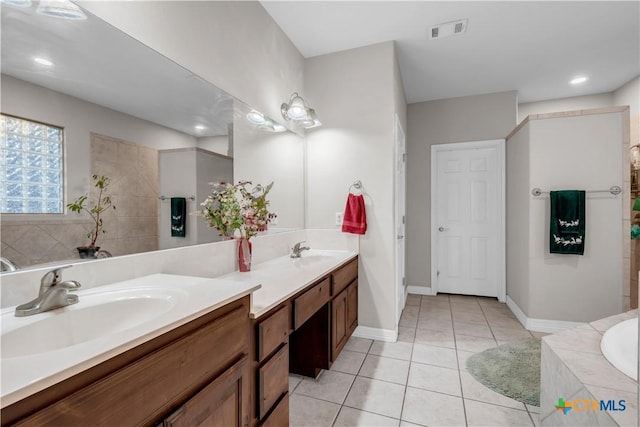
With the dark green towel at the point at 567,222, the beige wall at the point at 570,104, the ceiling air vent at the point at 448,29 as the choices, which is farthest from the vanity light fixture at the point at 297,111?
the beige wall at the point at 570,104

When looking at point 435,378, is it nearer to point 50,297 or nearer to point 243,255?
point 243,255

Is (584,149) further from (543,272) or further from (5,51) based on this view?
(5,51)

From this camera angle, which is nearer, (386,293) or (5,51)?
(5,51)

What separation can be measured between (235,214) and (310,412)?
1.24 m

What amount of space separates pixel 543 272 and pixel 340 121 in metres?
2.45

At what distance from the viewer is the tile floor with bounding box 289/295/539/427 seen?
65.8 inches

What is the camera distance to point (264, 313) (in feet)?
3.99


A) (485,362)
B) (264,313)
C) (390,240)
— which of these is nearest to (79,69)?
(264,313)

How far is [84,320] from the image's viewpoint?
2.91 feet

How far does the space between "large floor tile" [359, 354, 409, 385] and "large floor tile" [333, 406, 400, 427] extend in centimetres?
39

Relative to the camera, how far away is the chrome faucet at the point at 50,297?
31.9 inches

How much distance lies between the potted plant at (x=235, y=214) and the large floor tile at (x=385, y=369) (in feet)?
3.91

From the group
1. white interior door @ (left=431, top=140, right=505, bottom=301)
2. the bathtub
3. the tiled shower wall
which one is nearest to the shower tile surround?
the bathtub

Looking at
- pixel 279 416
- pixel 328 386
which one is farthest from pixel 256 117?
pixel 328 386
